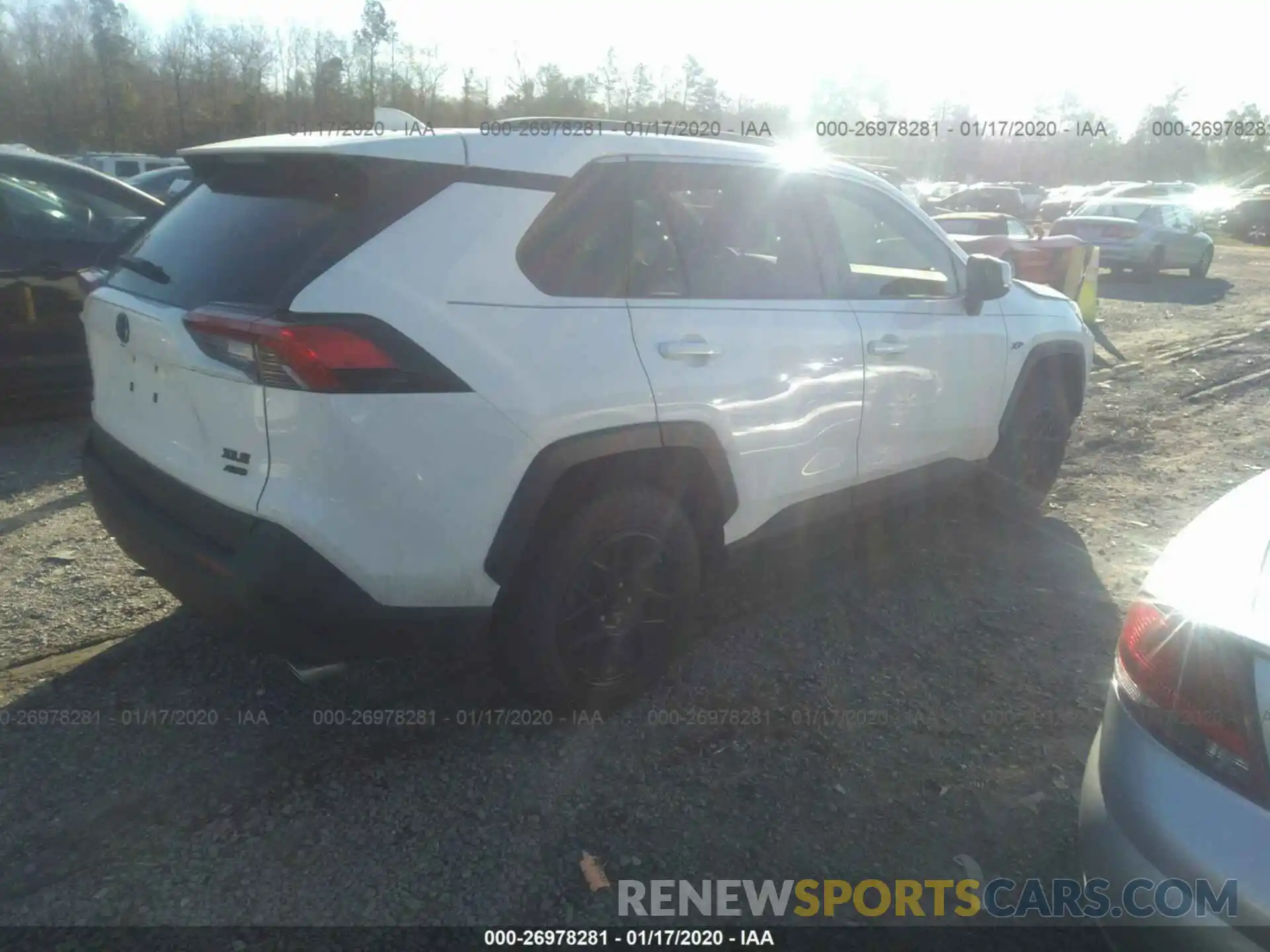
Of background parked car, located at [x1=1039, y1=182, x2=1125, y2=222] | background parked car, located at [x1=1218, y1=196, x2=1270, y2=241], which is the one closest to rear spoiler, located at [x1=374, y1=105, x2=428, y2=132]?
background parked car, located at [x1=1039, y1=182, x2=1125, y2=222]

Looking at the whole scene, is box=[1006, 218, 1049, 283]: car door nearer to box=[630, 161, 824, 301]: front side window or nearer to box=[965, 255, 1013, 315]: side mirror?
box=[965, 255, 1013, 315]: side mirror

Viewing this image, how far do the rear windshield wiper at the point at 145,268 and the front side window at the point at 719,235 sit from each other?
143 cm

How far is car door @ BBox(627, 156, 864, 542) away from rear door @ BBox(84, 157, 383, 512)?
39.7 inches

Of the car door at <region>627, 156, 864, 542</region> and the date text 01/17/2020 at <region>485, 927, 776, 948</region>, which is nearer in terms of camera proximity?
the date text 01/17/2020 at <region>485, 927, 776, 948</region>

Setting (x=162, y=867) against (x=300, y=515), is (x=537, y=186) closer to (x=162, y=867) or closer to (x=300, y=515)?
(x=300, y=515)

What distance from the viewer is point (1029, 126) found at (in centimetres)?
870

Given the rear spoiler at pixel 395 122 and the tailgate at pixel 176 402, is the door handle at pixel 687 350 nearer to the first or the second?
the rear spoiler at pixel 395 122

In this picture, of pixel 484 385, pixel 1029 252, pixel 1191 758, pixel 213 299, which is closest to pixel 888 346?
pixel 484 385

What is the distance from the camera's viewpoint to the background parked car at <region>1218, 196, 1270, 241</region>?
2980cm

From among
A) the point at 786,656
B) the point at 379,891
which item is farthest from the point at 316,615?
the point at 786,656

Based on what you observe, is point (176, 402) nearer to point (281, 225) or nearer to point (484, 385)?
point (281, 225)

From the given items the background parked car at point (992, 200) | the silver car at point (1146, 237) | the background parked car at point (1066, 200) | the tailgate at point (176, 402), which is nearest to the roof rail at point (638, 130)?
the tailgate at point (176, 402)

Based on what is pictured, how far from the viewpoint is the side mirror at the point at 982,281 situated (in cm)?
446

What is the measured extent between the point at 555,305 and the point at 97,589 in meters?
2.54
